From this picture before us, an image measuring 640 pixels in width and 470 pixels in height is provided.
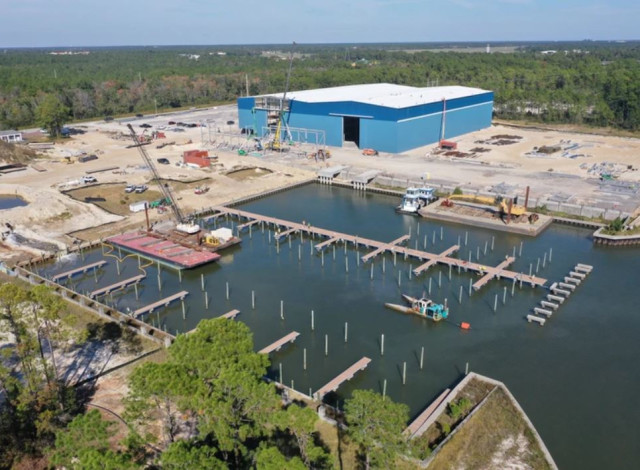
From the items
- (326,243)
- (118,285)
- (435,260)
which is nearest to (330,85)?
(326,243)

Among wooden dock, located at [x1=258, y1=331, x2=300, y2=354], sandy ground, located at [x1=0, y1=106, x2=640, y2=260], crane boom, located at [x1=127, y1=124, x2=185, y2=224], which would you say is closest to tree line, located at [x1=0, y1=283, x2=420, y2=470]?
wooden dock, located at [x1=258, y1=331, x2=300, y2=354]

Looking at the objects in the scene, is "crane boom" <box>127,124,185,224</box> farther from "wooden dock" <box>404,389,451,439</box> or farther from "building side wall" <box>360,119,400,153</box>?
"wooden dock" <box>404,389,451,439</box>

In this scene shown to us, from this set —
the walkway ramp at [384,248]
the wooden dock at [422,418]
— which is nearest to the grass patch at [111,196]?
the walkway ramp at [384,248]

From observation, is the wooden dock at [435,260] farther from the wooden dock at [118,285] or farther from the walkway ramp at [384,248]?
the wooden dock at [118,285]

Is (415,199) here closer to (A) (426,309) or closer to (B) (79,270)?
(A) (426,309)

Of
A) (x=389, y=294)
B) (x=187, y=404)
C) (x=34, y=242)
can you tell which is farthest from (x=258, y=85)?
(x=187, y=404)

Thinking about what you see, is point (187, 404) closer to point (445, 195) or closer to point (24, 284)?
point (24, 284)
